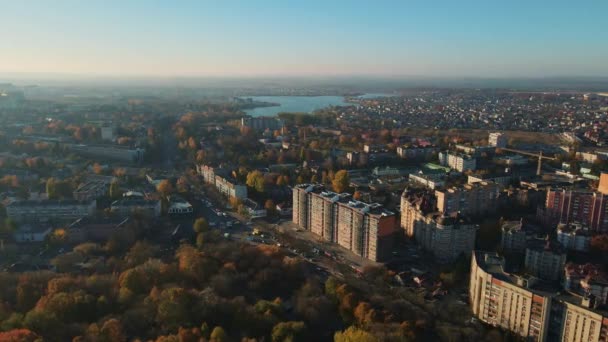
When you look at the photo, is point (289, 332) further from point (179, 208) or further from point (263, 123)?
point (263, 123)

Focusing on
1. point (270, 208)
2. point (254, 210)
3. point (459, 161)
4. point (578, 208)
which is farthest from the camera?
point (459, 161)

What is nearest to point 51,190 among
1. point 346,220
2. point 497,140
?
point 346,220

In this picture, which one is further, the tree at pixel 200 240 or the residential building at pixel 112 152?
the residential building at pixel 112 152

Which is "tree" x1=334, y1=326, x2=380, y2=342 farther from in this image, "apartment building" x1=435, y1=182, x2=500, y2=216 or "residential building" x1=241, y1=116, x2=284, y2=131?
"residential building" x1=241, y1=116, x2=284, y2=131

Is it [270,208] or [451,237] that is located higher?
[451,237]

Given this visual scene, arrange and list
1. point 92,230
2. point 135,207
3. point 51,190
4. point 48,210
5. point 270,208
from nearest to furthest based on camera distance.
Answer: point 92,230 → point 48,210 → point 135,207 → point 270,208 → point 51,190

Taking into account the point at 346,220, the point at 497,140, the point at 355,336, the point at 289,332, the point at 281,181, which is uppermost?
the point at 497,140

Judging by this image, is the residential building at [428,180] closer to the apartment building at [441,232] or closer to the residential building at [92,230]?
the apartment building at [441,232]

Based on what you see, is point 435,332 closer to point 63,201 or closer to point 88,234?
point 88,234

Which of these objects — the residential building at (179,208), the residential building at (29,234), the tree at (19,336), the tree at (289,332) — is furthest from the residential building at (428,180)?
the tree at (19,336)
